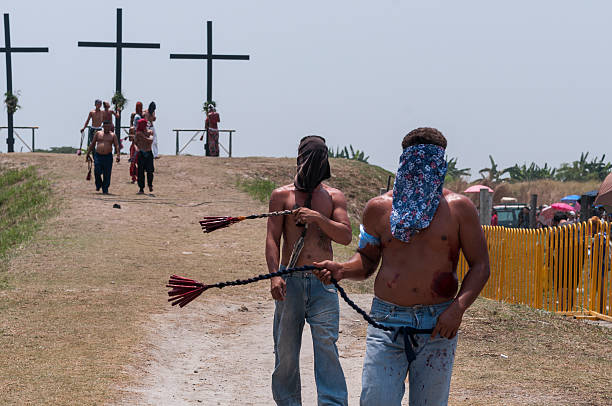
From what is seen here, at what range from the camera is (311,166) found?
218 inches

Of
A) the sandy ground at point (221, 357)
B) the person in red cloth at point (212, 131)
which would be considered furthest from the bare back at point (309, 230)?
the person in red cloth at point (212, 131)

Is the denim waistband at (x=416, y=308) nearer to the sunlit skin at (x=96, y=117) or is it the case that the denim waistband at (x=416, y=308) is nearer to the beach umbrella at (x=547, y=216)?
the sunlit skin at (x=96, y=117)

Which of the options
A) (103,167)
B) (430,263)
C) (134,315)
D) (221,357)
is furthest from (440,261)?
(103,167)

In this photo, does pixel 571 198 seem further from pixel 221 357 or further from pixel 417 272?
pixel 417 272

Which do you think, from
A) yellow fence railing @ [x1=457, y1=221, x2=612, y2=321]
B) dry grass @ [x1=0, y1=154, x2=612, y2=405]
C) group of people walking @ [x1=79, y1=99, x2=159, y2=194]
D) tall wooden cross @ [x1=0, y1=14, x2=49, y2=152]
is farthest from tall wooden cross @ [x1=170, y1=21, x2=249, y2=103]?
yellow fence railing @ [x1=457, y1=221, x2=612, y2=321]

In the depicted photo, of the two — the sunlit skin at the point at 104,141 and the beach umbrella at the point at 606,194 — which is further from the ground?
the sunlit skin at the point at 104,141

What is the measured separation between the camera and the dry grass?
7.26 metres

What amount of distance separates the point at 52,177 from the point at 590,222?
55.4ft

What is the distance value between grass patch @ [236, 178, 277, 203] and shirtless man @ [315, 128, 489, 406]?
19.0 metres

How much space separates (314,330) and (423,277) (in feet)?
4.56

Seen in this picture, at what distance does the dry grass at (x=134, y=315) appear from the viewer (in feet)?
23.8

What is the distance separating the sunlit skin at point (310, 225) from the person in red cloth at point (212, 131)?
84.3 ft

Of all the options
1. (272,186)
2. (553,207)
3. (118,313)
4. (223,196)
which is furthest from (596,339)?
(553,207)

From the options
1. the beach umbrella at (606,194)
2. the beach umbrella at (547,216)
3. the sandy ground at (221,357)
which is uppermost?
the beach umbrella at (606,194)
